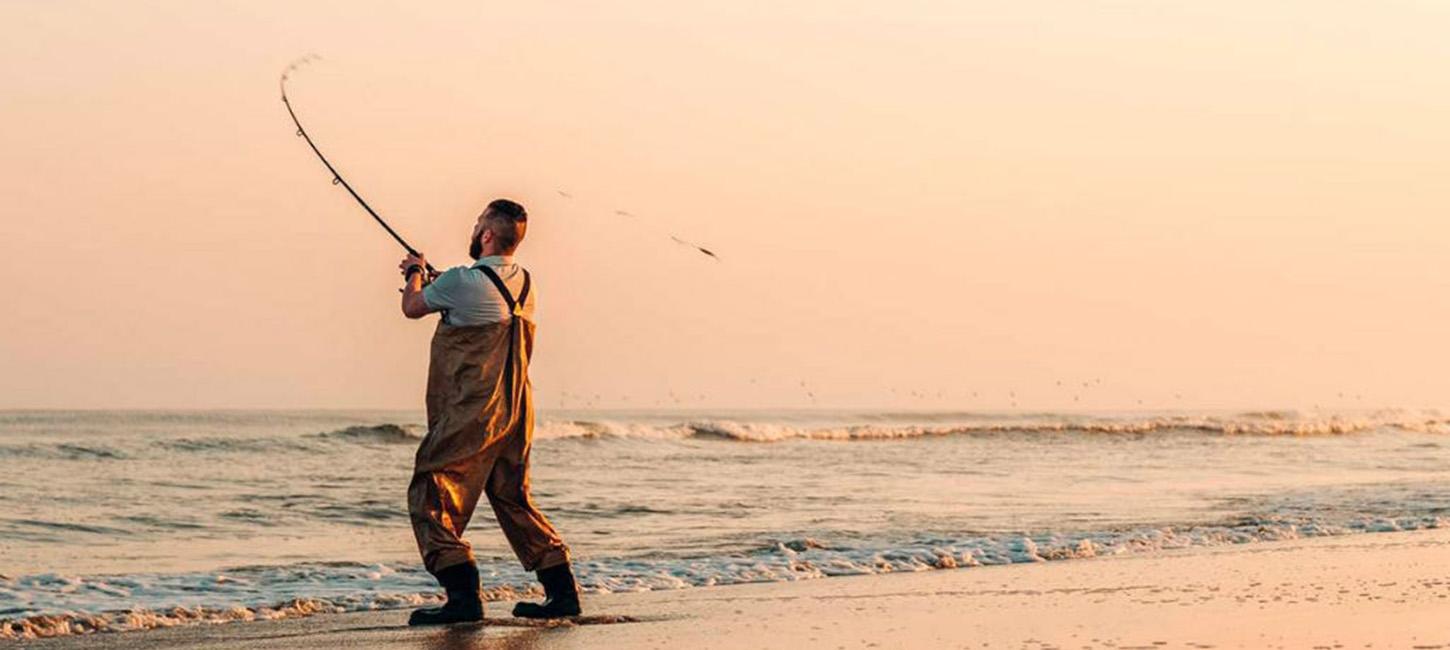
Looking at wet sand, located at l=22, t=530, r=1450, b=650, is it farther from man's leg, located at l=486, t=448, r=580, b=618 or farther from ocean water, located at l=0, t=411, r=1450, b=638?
ocean water, located at l=0, t=411, r=1450, b=638

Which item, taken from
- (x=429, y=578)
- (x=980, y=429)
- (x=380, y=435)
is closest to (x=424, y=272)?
(x=429, y=578)

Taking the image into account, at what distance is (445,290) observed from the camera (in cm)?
697

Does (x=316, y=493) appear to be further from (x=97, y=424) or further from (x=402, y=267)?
(x=97, y=424)

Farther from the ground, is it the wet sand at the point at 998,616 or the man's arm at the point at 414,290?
the man's arm at the point at 414,290

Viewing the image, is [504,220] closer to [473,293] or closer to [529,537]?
[473,293]

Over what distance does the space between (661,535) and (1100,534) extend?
2863 mm

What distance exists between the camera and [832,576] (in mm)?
10508

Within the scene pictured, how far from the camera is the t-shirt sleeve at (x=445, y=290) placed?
6.96m

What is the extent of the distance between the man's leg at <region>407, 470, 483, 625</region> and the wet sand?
0.40 ft

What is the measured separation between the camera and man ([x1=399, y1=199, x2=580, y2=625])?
7035mm

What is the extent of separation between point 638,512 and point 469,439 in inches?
353

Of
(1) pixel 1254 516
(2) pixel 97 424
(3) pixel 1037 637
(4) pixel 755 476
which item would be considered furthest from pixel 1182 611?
(2) pixel 97 424

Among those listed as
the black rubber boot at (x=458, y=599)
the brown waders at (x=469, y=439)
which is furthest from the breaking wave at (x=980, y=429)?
the brown waders at (x=469, y=439)

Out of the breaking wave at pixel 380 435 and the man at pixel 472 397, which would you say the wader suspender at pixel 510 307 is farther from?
the breaking wave at pixel 380 435
